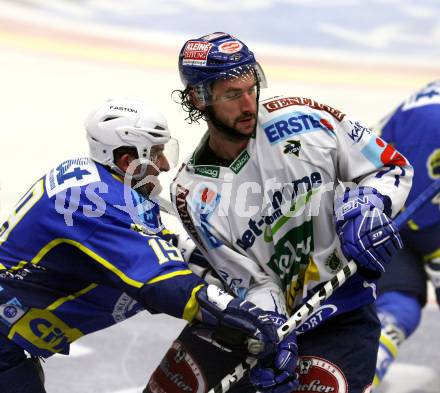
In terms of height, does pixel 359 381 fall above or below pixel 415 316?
above

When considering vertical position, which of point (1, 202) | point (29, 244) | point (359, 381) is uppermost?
point (29, 244)

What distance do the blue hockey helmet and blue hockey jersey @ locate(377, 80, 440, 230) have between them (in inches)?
60.3

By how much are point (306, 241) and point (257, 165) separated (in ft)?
1.00

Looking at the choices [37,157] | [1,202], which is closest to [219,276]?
[1,202]

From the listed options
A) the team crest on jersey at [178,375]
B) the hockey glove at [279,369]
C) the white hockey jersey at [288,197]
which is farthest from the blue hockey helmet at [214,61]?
the team crest on jersey at [178,375]

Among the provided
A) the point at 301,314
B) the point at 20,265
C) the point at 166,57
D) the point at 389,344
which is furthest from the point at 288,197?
the point at 166,57

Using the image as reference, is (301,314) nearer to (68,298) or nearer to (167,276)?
(167,276)

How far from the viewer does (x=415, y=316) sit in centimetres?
515

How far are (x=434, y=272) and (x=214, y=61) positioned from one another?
6.91 feet

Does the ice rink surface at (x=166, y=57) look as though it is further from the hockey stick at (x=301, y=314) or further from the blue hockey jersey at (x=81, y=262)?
the blue hockey jersey at (x=81, y=262)

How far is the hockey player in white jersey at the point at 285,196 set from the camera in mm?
3574

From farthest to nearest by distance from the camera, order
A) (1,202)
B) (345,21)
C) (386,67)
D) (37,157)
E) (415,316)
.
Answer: (345,21) → (386,67) → (37,157) → (1,202) → (415,316)

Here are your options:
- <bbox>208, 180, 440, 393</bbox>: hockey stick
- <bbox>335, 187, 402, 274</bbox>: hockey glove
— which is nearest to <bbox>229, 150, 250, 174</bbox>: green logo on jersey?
<bbox>335, 187, 402, 274</bbox>: hockey glove

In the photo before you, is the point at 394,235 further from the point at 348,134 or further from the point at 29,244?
the point at 29,244
